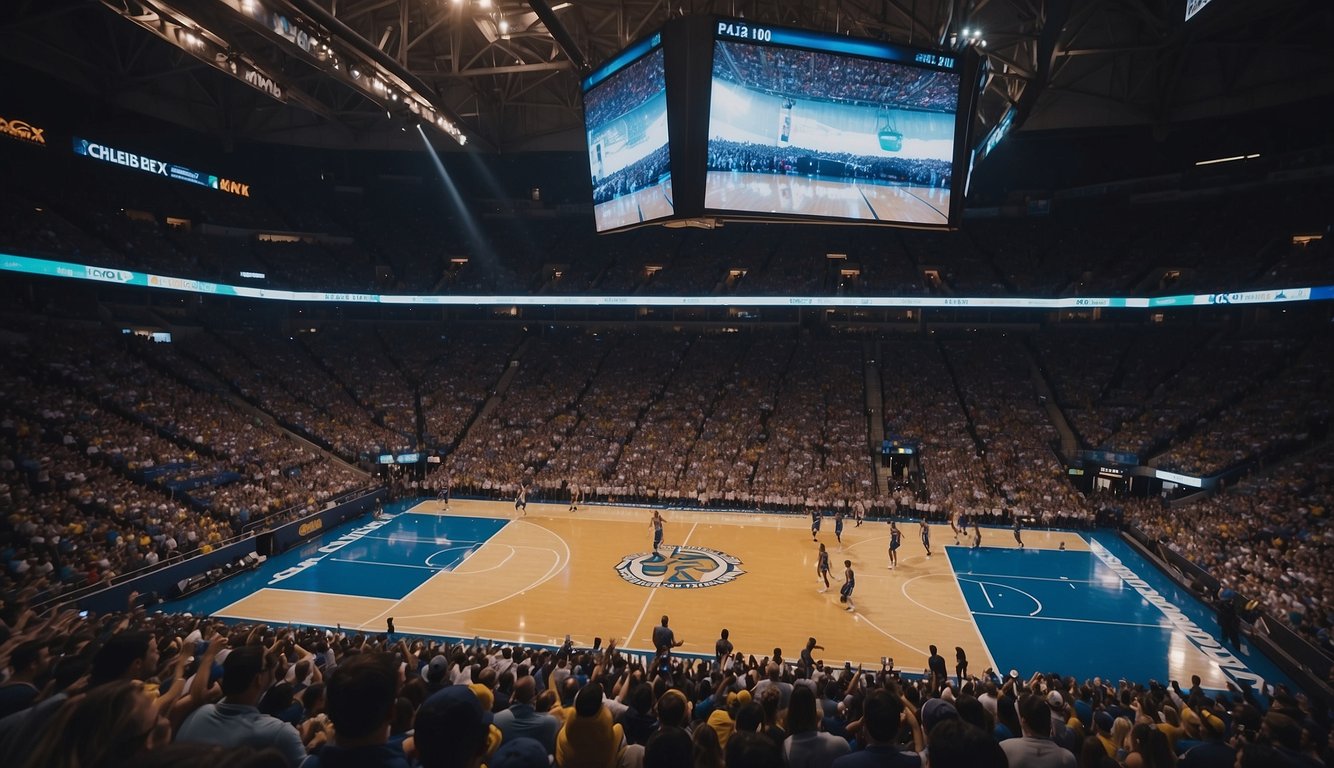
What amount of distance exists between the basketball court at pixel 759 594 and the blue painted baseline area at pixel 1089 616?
57 millimetres

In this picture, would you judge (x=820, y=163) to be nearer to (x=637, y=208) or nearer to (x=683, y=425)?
(x=637, y=208)

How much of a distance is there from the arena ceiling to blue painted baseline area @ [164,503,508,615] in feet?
51.6

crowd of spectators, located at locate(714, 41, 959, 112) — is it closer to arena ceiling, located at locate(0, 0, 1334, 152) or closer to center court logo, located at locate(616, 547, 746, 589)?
arena ceiling, located at locate(0, 0, 1334, 152)

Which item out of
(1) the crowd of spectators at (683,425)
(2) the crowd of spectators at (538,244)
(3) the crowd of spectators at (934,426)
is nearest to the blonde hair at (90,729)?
(1) the crowd of spectators at (683,425)

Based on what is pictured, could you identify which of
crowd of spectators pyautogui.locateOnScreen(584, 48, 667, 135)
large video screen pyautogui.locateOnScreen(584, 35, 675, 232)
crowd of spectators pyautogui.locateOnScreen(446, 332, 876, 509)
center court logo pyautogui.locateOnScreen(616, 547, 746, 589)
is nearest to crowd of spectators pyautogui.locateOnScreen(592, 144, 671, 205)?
large video screen pyautogui.locateOnScreen(584, 35, 675, 232)

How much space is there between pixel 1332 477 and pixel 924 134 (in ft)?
64.9

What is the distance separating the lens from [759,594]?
18.5m

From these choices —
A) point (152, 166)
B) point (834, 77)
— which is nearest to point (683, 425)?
point (834, 77)

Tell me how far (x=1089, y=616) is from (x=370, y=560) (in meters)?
22.0

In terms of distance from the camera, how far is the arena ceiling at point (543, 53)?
60.6ft

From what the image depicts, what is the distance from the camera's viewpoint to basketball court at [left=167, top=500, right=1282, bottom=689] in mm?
15297

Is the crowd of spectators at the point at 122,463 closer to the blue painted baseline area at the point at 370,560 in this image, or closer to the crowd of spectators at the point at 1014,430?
the blue painted baseline area at the point at 370,560

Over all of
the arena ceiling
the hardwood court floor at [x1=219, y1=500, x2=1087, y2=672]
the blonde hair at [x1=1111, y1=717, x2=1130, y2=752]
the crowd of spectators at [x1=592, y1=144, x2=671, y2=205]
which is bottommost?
the hardwood court floor at [x1=219, y1=500, x2=1087, y2=672]

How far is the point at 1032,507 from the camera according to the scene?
2692cm
